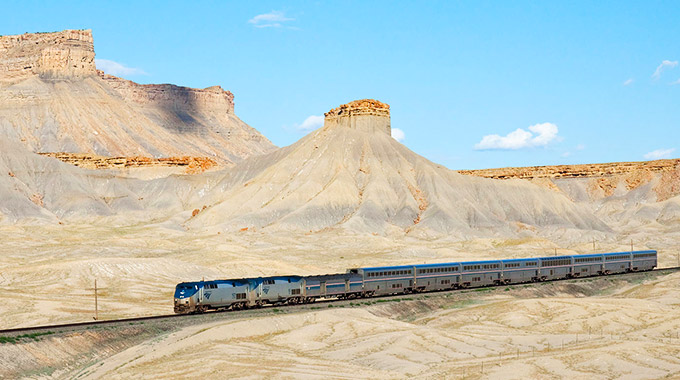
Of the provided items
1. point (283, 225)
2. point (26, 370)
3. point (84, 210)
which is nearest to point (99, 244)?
point (283, 225)

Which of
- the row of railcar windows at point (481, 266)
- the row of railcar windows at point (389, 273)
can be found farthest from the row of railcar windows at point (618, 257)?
the row of railcar windows at point (389, 273)

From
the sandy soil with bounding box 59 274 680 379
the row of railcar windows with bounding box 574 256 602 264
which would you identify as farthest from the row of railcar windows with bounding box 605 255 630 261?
the sandy soil with bounding box 59 274 680 379

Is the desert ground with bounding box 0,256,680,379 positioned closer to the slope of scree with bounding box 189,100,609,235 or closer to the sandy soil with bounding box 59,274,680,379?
the sandy soil with bounding box 59,274,680,379

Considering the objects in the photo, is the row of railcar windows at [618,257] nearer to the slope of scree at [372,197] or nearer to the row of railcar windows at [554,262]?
the row of railcar windows at [554,262]

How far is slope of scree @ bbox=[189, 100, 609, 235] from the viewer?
162 metres

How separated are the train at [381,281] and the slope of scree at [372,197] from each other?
6965cm

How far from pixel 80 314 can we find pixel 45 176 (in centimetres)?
14117

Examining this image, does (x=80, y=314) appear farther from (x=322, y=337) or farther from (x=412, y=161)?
(x=412, y=161)

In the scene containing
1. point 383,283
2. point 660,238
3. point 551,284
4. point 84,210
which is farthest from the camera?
point 84,210

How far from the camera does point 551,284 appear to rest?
82000mm

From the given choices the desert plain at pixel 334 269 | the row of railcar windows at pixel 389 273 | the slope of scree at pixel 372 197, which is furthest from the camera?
the slope of scree at pixel 372 197

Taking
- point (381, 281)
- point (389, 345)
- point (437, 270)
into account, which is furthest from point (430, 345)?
point (437, 270)

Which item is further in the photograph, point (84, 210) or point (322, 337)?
point (84, 210)

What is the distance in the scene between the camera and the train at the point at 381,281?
57.8 m
